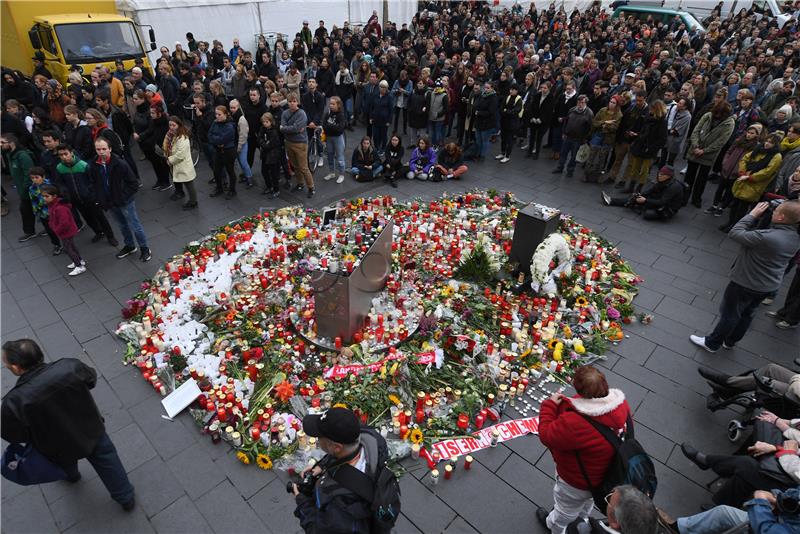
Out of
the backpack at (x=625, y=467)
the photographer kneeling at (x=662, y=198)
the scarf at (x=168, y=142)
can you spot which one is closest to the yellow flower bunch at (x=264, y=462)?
the backpack at (x=625, y=467)

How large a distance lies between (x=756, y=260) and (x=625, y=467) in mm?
3458

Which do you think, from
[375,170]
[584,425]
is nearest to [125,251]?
[375,170]

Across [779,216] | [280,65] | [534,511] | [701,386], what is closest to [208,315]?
[534,511]

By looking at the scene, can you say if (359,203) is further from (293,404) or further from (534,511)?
(534,511)

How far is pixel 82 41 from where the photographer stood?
38.9 ft

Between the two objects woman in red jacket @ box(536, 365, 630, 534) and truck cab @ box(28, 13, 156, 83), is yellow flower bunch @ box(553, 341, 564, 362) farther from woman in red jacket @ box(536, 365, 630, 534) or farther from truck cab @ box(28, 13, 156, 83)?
truck cab @ box(28, 13, 156, 83)

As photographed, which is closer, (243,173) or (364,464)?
(364,464)

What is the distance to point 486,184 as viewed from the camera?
33.2ft

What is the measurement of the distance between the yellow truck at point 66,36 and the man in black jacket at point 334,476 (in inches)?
494

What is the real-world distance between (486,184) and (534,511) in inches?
289

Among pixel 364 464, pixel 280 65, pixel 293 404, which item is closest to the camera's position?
pixel 364 464

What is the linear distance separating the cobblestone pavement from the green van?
48.8 ft

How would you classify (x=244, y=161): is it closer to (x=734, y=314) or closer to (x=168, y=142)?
(x=168, y=142)

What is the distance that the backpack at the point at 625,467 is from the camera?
9.19 ft
